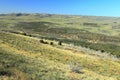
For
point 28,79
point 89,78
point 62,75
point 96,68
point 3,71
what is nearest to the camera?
point 28,79

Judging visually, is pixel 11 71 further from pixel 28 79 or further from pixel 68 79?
pixel 68 79

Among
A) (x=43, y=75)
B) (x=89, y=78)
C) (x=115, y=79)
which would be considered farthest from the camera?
(x=115, y=79)

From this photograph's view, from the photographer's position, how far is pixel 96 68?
2611 centimetres

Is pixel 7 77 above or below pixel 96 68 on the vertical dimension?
above

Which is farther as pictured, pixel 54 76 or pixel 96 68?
pixel 96 68

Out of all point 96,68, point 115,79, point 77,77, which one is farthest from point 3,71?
point 96,68

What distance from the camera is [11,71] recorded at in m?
14.3

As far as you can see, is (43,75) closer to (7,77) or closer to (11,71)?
(11,71)

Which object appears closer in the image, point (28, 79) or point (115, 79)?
point (28, 79)

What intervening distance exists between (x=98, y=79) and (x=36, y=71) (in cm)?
459

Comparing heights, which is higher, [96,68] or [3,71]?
[3,71]

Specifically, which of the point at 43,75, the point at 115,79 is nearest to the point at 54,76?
the point at 43,75

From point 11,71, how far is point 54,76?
2.84 meters

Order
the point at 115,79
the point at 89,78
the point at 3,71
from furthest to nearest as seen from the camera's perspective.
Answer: the point at 115,79
the point at 89,78
the point at 3,71
